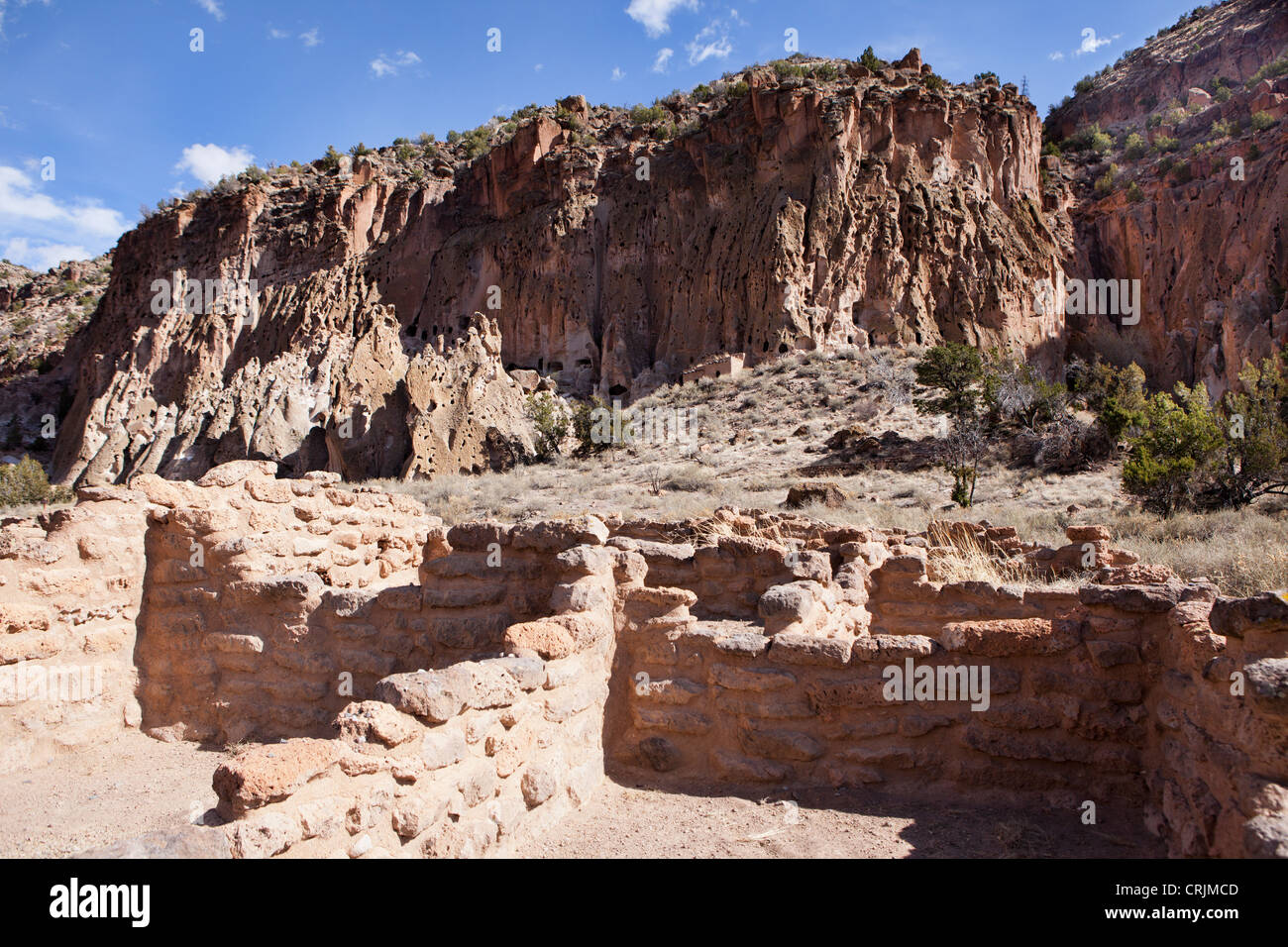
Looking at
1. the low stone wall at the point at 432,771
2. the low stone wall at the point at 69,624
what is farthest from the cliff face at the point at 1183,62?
the low stone wall at the point at 69,624

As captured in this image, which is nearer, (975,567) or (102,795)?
(102,795)

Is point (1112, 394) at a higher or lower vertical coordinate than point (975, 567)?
higher

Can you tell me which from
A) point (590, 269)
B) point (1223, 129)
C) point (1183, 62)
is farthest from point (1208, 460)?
point (1183, 62)

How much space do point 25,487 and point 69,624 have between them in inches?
953

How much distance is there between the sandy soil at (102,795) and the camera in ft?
13.1

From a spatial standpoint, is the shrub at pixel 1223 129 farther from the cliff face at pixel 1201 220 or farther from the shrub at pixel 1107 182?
the shrub at pixel 1107 182

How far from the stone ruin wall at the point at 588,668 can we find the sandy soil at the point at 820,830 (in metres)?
0.14

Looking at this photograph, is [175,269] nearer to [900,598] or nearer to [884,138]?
[884,138]

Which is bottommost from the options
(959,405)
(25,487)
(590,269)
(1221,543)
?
(1221,543)

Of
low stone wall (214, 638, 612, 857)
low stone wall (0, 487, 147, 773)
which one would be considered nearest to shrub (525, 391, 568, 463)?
low stone wall (0, 487, 147, 773)

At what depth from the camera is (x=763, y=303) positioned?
30016 mm

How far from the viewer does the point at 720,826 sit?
3.75m

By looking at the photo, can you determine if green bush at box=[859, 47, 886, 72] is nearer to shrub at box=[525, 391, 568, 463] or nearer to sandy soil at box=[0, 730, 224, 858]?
shrub at box=[525, 391, 568, 463]

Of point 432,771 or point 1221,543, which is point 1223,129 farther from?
point 432,771
